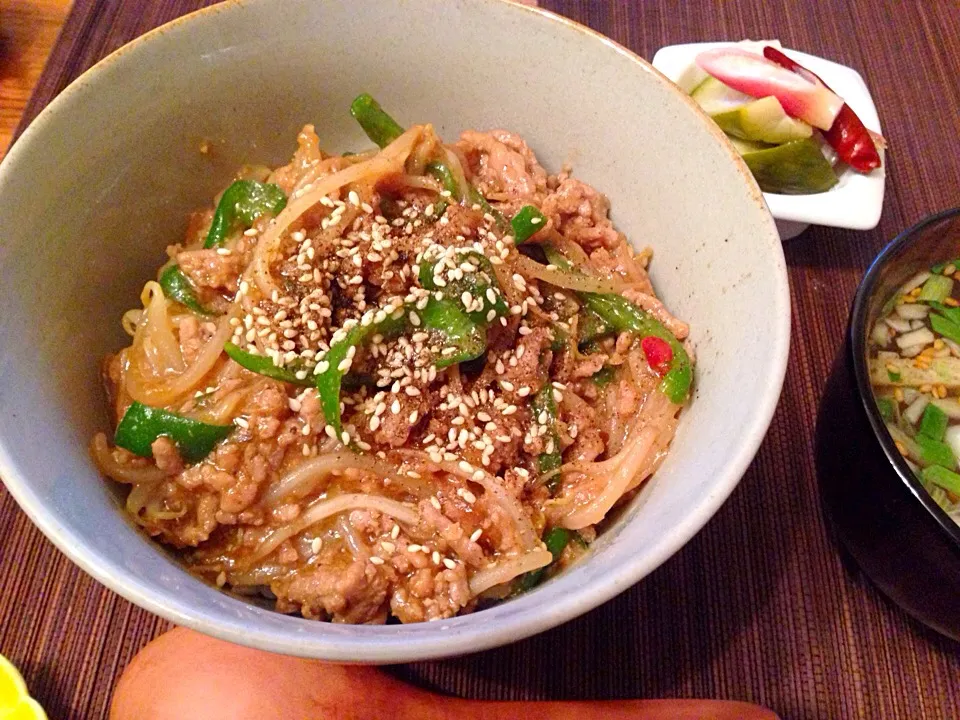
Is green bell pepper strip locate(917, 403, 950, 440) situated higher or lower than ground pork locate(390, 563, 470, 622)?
higher

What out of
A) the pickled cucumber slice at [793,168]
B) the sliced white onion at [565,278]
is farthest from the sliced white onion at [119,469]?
the pickled cucumber slice at [793,168]

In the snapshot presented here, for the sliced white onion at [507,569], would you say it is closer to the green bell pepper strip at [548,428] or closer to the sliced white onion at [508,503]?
the sliced white onion at [508,503]

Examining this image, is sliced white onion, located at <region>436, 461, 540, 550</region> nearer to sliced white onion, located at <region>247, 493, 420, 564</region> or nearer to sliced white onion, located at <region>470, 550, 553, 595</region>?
sliced white onion, located at <region>470, 550, 553, 595</region>

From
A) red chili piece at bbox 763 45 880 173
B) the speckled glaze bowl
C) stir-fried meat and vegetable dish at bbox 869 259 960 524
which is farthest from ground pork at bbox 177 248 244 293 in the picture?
red chili piece at bbox 763 45 880 173

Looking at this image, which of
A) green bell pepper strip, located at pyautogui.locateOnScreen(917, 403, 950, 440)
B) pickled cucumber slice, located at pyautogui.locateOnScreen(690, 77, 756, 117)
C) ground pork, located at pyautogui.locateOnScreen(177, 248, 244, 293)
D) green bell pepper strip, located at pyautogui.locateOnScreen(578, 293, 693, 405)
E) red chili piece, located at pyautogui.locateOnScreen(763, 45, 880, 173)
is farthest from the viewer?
pickled cucumber slice, located at pyautogui.locateOnScreen(690, 77, 756, 117)

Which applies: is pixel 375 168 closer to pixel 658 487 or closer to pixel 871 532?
pixel 658 487

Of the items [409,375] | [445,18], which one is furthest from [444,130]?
[409,375]
